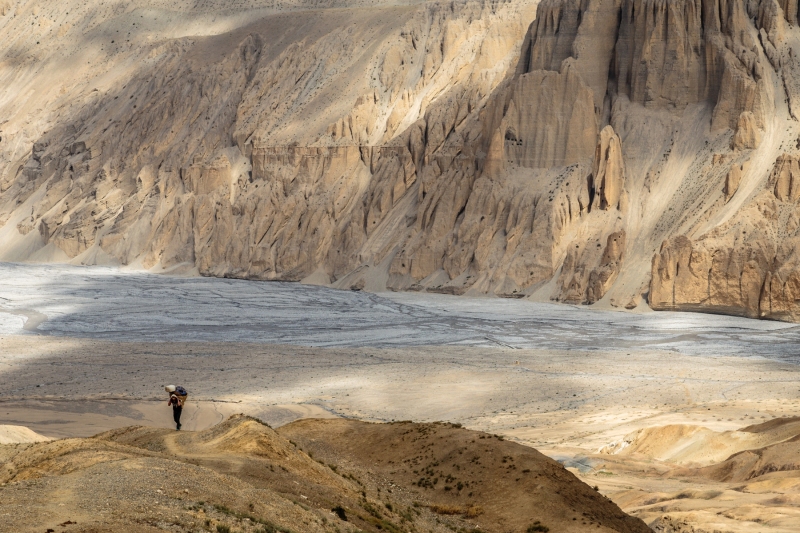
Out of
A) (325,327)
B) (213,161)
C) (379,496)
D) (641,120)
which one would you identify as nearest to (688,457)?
(379,496)

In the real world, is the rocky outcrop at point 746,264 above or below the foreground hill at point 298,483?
above

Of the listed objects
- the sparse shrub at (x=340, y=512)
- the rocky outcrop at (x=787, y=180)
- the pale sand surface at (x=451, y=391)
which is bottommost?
the pale sand surface at (x=451, y=391)

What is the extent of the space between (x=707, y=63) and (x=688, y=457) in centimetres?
4325

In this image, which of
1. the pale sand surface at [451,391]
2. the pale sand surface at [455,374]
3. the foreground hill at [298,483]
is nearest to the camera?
→ the foreground hill at [298,483]

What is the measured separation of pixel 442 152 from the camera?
7150 cm

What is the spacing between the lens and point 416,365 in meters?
41.1

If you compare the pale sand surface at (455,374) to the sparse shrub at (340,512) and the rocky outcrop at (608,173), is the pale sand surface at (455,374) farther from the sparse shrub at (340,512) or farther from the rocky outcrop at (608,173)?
the rocky outcrop at (608,173)

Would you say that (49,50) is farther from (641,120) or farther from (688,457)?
(688,457)

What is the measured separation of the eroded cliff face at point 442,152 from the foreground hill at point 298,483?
35070 millimetres

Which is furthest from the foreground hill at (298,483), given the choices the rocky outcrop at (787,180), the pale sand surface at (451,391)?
the rocky outcrop at (787,180)

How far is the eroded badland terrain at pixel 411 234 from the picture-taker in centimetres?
1778

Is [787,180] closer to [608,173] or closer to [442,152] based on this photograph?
[608,173]

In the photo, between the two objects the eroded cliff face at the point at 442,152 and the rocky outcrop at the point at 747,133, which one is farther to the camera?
the rocky outcrop at the point at 747,133

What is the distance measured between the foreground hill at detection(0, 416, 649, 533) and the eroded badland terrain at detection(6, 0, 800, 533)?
7cm
